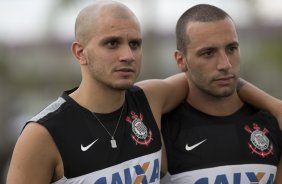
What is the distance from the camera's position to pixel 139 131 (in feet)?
18.6

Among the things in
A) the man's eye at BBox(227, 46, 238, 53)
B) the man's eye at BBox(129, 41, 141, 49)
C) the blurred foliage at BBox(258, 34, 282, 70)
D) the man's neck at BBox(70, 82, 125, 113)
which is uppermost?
the man's eye at BBox(129, 41, 141, 49)

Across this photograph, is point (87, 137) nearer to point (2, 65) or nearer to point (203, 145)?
point (203, 145)

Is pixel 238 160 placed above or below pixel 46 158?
below

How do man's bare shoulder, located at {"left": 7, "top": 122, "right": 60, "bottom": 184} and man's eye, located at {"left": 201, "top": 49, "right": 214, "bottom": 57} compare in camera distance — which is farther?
man's eye, located at {"left": 201, "top": 49, "right": 214, "bottom": 57}

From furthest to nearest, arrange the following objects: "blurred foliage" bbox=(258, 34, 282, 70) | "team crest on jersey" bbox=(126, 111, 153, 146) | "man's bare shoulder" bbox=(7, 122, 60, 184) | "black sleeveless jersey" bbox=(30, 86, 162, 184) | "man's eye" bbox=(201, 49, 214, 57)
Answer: "blurred foliage" bbox=(258, 34, 282, 70)
"man's eye" bbox=(201, 49, 214, 57)
"team crest on jersey" bbox=(126, 111, 153, 146)
"black sleeveless jersey" bbox=(30, 86, 162, 184)
"man's bare shoulder" bbox=(7, 122, 60, 184)

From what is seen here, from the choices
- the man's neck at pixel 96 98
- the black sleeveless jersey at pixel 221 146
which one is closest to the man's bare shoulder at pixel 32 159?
the man's neck at pixel 96 98

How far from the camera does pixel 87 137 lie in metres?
5.43

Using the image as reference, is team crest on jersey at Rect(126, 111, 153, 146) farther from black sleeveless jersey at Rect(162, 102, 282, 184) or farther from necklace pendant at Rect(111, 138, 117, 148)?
black sleeveless jersey at Rect(162, 102, 282, 184)

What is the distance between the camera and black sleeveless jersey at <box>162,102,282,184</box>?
581 cm

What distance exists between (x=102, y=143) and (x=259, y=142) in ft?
4.28

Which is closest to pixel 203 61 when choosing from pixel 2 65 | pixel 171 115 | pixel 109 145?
pixel 171 115

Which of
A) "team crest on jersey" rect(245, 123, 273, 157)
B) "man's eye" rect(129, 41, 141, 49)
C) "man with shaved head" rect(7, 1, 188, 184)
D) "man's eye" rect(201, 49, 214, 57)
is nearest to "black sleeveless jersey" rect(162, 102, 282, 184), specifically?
"team crest on jersey" rect(245, 123, 273, 157)

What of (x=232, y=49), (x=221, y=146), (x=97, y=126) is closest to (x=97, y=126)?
(x=97, y=126)

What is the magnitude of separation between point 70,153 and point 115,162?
34cm
